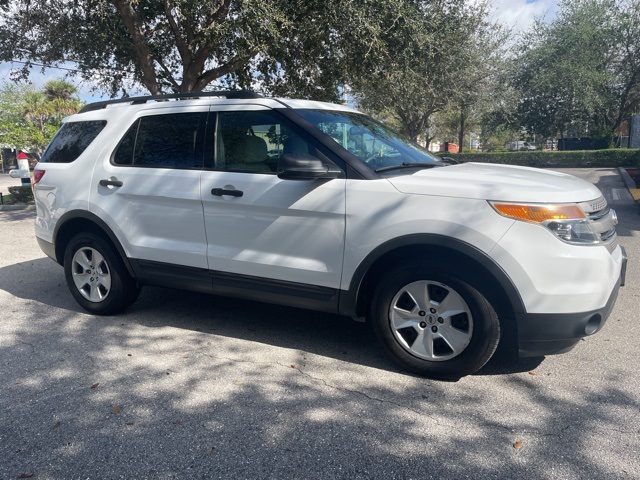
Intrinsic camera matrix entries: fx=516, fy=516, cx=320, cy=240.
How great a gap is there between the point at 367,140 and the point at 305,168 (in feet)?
2.57

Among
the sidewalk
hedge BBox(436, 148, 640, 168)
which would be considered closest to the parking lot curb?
the sidewalk

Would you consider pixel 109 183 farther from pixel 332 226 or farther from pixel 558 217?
pixel 558 217

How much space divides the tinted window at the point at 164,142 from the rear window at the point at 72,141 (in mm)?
457

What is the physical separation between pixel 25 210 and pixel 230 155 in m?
11.7

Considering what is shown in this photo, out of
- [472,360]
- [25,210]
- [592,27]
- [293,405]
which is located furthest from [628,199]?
[592,27]

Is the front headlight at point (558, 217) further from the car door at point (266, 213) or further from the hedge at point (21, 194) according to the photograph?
the hedge at point (21, 194)

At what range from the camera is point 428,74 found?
64.1ft

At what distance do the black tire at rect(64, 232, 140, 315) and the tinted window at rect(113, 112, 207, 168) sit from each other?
32.5 inches

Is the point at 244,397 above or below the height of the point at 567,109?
below

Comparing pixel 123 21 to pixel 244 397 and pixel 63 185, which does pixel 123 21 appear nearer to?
pixel 63 185

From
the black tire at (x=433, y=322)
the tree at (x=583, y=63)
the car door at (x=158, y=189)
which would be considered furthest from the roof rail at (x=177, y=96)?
the tree at (x=583, y=63)

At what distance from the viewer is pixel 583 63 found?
30078mm

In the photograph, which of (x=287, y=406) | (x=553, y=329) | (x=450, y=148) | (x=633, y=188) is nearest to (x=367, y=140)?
(x=553, y=329)

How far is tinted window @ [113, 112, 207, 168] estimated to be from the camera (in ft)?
14.0
